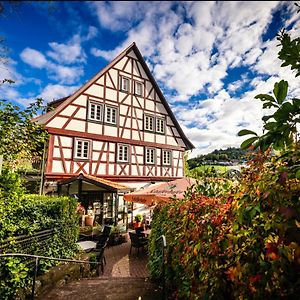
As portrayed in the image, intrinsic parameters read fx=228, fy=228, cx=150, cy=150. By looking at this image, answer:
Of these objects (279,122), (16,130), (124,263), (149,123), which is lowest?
(124,263)

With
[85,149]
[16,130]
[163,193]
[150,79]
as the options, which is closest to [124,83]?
[150,79]

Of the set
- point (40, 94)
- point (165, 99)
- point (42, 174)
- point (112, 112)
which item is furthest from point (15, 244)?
point (165, 99)

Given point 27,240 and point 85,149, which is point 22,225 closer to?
point 27,240

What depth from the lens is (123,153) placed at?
16344 mm

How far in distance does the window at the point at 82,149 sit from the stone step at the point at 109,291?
978 cm

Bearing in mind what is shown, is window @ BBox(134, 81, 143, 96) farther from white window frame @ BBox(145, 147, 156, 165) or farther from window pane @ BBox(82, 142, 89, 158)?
window pane @ BBox(82, 142, 89, 158)

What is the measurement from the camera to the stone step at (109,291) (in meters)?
4.25

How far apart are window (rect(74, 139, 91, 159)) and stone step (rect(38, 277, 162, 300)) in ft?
32.1

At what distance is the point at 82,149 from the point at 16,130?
8707 millimetres

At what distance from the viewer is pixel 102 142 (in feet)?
50.5

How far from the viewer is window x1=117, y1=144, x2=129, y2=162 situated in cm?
1609

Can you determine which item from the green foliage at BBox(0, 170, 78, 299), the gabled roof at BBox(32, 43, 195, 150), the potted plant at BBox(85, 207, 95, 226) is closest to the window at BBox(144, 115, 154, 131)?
the gabled roof at BBox(32, 43, 195, 150)

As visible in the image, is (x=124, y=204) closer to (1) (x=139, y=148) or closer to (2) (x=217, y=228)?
(1) (x=139, y=148)

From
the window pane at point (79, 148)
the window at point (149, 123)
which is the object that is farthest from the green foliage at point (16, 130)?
the window at point (149, 123)
